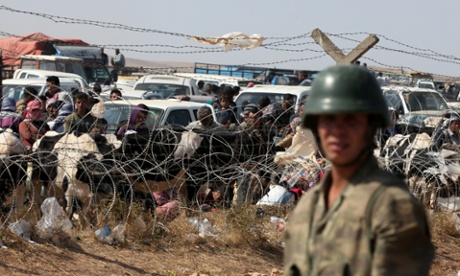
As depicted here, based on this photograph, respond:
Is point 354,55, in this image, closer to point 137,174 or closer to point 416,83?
point 137,174

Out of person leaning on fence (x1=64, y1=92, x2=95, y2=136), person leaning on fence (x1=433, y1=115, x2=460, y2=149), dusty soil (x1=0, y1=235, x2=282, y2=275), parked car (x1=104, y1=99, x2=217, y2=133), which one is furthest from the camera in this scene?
parked car (x1=104, y1=99, x2=217, y2=133)

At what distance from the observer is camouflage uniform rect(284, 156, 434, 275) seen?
9.10 ft

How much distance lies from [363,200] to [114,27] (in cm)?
836

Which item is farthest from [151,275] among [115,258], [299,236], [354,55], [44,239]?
[299,236]

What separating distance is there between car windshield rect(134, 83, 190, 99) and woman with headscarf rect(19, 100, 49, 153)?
10176 mm

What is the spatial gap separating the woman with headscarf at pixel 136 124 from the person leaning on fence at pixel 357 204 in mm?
7138

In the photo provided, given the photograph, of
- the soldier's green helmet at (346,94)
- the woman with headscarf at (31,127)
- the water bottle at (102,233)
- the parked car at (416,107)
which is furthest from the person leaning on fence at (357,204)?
the parked car at (416,107)

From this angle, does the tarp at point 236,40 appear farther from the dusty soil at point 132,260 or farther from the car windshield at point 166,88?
the car windshield at point 166,88

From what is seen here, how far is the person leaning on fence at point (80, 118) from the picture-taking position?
9.77 metres

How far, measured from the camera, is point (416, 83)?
32.3m

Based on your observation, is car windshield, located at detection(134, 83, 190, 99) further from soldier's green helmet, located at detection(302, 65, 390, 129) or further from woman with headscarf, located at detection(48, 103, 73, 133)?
soldier's green helmet, located at detection(302, 65, 390, 129)

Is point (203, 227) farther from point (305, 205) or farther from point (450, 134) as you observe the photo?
point (305, 205)

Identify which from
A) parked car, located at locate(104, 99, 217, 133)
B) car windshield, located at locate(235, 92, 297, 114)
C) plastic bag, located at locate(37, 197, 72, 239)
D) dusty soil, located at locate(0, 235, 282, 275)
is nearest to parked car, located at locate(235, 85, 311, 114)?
car windshield, located at locate(235, 92, 297, 114)

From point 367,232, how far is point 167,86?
1876cm
